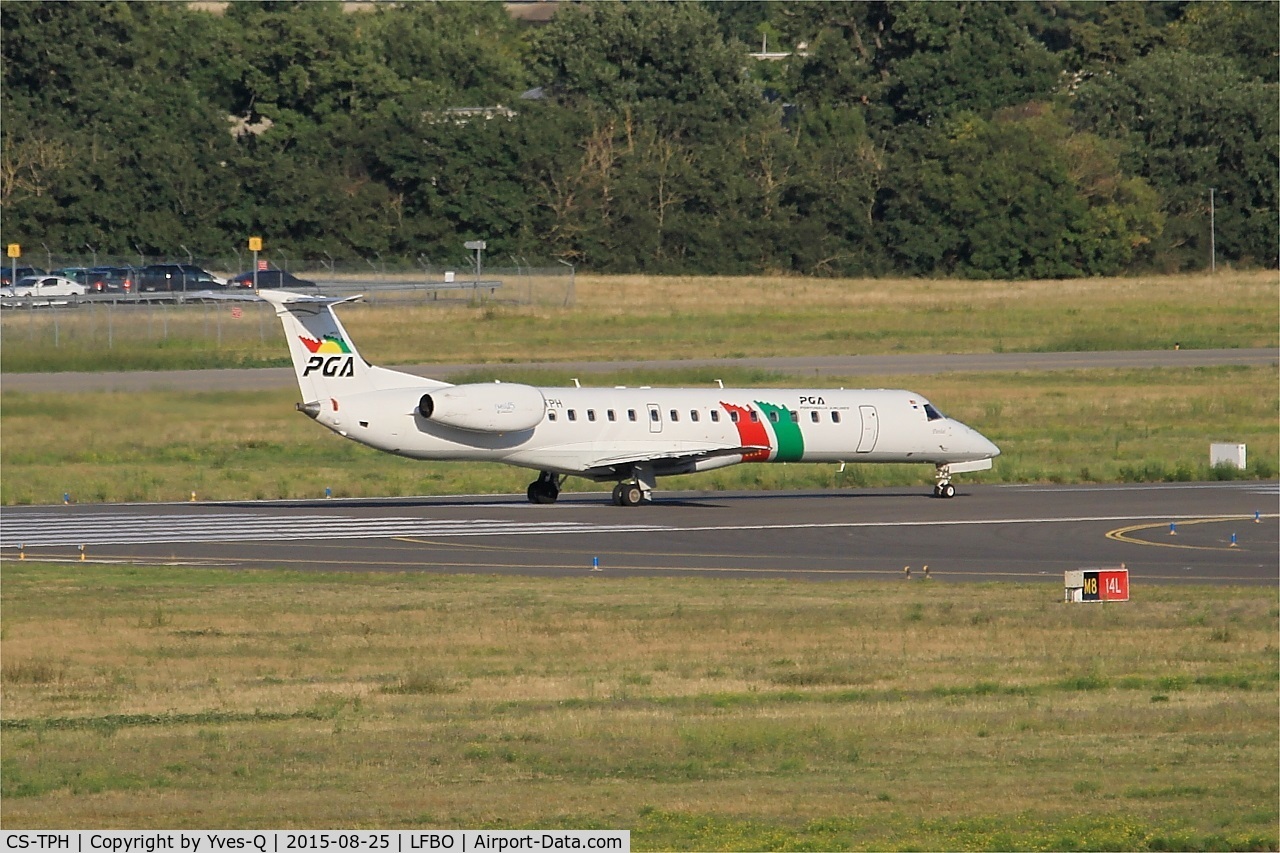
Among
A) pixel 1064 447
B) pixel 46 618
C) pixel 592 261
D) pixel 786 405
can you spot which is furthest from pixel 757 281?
pixel 46 618

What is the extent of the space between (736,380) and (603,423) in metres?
25.8

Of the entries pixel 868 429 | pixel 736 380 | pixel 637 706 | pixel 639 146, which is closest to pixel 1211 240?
pixel 639 146

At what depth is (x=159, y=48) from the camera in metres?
129

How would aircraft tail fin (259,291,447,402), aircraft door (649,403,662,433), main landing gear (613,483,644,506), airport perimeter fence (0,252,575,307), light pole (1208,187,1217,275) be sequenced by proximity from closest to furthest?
aircraft tail fin (259,291,447,402) → aircraft door (649,403,662,433) → main landing gear (613,483,644,506) → airport perimeter fence (0,252,575,307) → light pole (1208,187,1217,275)

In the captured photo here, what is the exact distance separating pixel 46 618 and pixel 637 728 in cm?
1134

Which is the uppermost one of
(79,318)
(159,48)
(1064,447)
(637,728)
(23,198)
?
(159,48)

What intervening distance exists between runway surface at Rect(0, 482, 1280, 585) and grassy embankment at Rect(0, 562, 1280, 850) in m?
2.18

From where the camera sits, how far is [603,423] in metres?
43.0

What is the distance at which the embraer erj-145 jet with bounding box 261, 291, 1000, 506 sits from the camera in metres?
40.6

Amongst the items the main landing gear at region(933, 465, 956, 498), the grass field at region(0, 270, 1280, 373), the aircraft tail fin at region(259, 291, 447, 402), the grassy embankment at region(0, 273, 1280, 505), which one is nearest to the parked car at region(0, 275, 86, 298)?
the grass field at region(0, 270, 1280, 373)

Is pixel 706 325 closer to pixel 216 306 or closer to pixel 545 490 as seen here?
pixel 216 306

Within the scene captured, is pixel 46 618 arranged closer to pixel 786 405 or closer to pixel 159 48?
pixel 786 405

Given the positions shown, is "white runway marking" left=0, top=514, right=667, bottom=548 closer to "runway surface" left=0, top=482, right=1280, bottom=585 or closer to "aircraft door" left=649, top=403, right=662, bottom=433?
"runway surface" left=0, top=482, right=1280, bottom=585

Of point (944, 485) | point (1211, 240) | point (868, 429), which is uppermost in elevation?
point (1211, 240)
